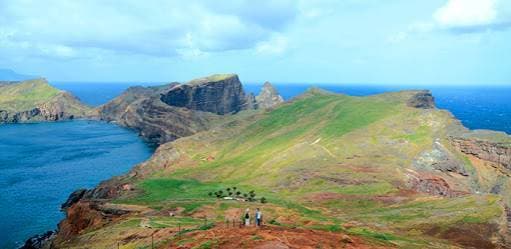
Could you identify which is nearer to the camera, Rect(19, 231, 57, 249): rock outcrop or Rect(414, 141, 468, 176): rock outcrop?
Rect(19, 231, 57, 249): rock outcrop

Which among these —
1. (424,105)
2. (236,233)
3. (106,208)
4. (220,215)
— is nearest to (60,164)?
(106,208)

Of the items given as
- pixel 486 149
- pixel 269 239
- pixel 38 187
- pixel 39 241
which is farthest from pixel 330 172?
pixel 38 187

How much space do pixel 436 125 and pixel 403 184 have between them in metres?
35.7

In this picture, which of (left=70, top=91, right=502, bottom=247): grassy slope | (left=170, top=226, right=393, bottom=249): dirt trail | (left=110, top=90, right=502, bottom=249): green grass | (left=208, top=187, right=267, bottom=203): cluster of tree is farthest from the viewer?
(left=208, top=187, right=267, bottom=203): cluster of tree

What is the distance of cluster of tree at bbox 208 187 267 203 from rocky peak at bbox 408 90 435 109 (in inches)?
3405

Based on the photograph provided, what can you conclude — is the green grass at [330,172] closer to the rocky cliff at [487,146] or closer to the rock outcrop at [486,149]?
the rocky cliff at [487,146]

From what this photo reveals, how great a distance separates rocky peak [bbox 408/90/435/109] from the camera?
172m

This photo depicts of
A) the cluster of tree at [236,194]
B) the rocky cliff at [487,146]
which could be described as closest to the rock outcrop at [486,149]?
the rocky cliff at [487,146]

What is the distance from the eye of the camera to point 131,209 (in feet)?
287

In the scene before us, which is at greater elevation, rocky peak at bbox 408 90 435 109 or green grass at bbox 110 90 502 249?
rocky peak at bbox 408 90 435 109

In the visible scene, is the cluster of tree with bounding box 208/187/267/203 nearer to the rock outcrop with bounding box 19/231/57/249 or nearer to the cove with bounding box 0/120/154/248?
the rock outcrop with bounding box 19/231/57/249

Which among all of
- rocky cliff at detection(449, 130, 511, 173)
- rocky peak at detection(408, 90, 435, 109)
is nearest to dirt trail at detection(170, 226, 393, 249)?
rocky cliff at detection(449, 130, 511, 173)

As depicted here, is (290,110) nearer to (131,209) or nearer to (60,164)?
(60,164)

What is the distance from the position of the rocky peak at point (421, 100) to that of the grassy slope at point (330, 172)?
166 inches
